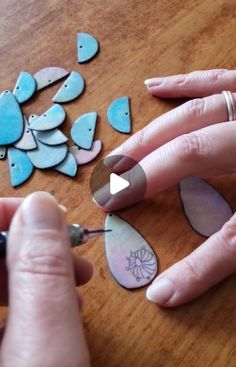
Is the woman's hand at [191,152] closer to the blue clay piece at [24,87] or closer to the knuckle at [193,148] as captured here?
the knuckle at [193,148]

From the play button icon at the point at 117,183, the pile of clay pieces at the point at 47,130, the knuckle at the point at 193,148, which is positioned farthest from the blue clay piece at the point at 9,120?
the knuckle at the point at 193,148

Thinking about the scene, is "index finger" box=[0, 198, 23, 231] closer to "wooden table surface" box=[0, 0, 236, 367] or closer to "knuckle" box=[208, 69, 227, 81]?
"wooden table surface" box=[0, 0, 236, 367]

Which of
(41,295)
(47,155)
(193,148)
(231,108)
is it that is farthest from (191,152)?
(41,295)

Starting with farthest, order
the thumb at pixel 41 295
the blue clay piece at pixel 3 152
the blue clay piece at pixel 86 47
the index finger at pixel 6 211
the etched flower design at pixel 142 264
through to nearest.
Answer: the blue clay piece at pixel 86 47 < the blue clay piece at pixel 3 152 < the etched flower design at pixel 142 264 < the index finger at pixel 6 211 < the thumb at pixel 41 295

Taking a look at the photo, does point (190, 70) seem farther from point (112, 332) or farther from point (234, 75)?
point (112, 332)

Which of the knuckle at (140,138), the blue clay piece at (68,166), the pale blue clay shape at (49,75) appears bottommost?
the knuckle at (140,138)

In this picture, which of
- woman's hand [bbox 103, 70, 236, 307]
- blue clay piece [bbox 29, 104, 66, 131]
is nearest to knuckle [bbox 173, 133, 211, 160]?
woman's hand [bbox 103, 70, 236, 307]

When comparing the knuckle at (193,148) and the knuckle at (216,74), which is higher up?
the knuckle at (216,74)

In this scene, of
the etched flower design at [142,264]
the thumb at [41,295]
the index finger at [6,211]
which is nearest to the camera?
the thumb at [41,295]
